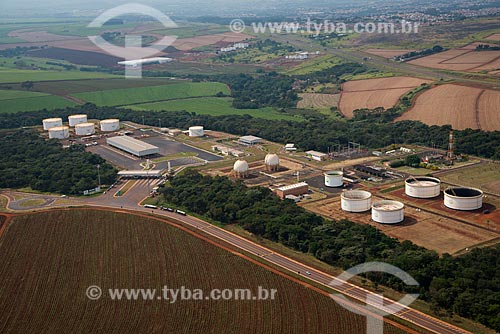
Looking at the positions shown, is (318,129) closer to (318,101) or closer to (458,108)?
(458,108)

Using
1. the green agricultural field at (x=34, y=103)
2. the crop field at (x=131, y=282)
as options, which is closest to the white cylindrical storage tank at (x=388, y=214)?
the crop field at (x=131, y=282)

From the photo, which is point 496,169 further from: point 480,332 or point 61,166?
point 61,166

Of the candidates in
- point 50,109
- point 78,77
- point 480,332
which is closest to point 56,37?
point 78,77

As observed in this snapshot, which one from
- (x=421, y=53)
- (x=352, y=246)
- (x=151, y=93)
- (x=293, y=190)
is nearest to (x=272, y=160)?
(x=293, y=190)

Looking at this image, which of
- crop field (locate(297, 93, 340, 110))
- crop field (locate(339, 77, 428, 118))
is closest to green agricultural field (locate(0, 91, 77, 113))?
crop field (locate(297, 93, 340, 110))

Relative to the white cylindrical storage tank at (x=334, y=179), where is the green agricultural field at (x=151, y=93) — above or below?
above

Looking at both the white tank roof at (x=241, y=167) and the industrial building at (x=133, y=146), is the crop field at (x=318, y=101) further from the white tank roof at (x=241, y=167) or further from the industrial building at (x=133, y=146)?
the white tank roof at (x=241, y=167)
